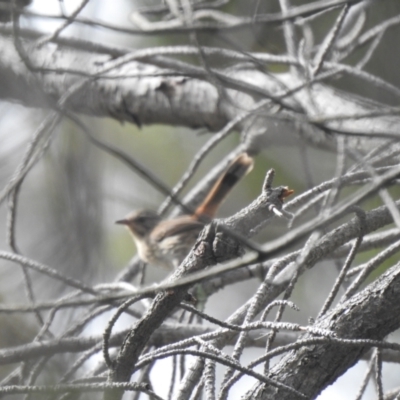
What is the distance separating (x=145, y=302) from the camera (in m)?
2.93

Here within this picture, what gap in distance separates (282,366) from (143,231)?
14.1 ft

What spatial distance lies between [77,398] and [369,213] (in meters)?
1.02

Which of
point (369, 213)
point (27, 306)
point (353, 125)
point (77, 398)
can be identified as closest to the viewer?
point (27, 306)

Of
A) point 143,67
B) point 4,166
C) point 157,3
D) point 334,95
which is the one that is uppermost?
point 157,3

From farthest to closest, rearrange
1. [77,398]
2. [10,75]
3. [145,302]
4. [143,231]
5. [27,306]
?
[143,231]
[145,302]
[77,398]
[10,75]
[27,306]

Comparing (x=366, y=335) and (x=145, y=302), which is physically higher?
(x=145, y=302)

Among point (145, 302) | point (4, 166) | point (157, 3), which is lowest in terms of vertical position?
point (4, 166)

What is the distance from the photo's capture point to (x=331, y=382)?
1.99m

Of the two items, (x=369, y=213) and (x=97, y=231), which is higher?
(x=369, y=213)

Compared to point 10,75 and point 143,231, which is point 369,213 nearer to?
point 10,75

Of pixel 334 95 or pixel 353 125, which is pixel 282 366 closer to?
pixel 353 125

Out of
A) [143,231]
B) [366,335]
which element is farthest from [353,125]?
[143,231]

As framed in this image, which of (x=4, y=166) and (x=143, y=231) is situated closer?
(x=4, y=166)

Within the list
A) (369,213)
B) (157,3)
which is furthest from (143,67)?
(369,213)
